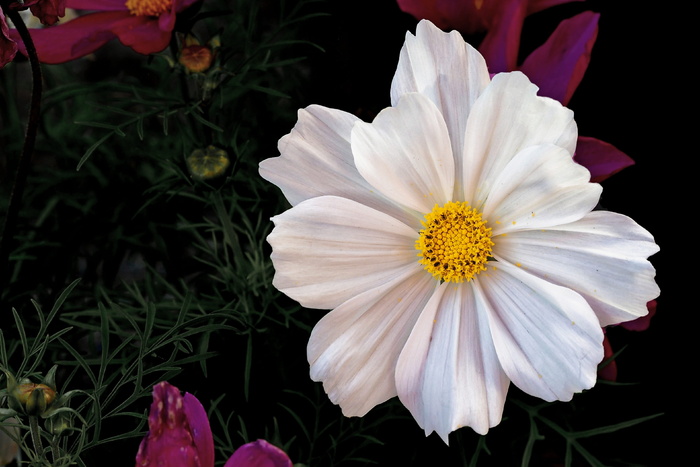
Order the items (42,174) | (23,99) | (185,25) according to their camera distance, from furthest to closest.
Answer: (23,99), (42,174), (185,25)

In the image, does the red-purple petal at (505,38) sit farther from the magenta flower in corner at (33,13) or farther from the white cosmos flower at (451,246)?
the magenta flower in corner at (33,13)

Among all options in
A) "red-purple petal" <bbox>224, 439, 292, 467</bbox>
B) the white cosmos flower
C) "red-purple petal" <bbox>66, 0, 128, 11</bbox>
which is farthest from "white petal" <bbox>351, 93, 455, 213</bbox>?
"red-purple petal" <bbox>66, 0, 128, 11</bbox>

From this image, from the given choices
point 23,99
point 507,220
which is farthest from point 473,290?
point 23,99

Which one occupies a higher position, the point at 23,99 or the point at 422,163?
the point at 422,163

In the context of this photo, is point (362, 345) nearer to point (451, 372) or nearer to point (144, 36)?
point (451, 372)

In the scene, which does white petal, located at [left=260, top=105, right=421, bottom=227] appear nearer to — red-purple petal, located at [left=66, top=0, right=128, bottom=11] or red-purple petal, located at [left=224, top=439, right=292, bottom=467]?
red-purple petal, located at [left=224, top=439, right=292, bottom=467]

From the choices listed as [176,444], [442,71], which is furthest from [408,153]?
[176,444]

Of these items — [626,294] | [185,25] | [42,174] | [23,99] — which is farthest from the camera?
[23,99]

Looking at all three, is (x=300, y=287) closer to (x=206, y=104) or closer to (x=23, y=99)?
(x=206, y=104)
